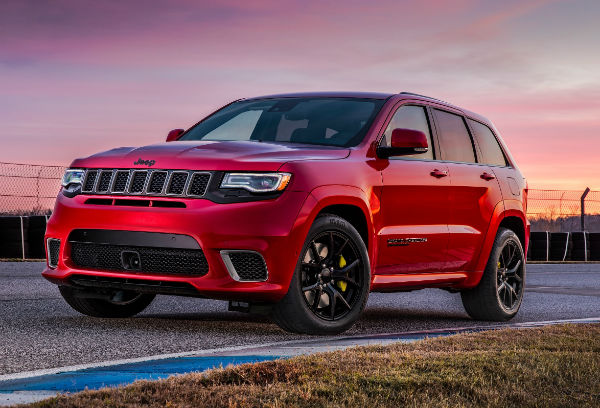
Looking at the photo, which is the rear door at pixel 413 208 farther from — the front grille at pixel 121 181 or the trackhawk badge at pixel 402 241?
the front grille at pixel 121 181

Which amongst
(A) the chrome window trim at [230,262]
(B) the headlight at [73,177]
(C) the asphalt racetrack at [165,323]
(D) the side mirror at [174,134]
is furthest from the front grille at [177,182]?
(D) the side mirror at [174,134]

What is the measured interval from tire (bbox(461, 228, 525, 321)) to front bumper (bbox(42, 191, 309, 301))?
3.10m

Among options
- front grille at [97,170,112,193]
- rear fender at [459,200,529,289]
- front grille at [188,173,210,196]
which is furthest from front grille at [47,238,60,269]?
rear fender at [459,200,529,289]

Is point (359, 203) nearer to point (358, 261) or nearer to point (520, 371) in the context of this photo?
point (358, 261)

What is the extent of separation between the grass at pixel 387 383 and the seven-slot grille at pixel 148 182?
1678mm

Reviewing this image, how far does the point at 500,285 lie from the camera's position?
947cm

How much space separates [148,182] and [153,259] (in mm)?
564

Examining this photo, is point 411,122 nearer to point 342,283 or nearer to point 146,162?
point 342,283

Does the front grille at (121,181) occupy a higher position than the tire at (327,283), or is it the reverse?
the front grille at (121,181)

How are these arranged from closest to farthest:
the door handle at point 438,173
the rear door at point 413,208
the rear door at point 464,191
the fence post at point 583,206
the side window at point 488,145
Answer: the rear door at point 413,208, the door handle at point 438,173, the rear door at point 464,191, the side window at point 488,145, the fence post at point 583,206

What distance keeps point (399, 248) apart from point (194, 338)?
6.47 feet

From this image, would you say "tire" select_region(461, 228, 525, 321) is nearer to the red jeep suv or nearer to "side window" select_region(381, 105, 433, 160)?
the red jeep suv

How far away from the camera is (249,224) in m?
6.61

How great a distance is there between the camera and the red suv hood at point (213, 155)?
22.2 ft
